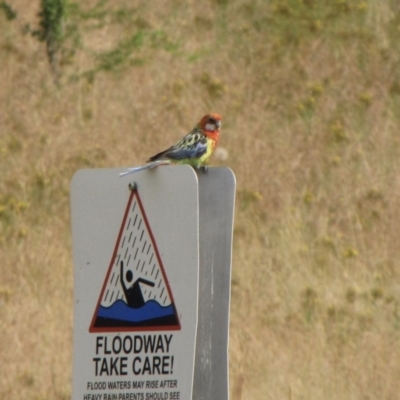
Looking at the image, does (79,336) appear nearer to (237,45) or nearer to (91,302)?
(91,302)

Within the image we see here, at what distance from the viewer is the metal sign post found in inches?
109

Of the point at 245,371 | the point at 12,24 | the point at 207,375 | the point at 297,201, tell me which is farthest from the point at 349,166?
the point at 207,375

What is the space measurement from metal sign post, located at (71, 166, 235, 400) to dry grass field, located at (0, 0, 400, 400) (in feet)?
21.5

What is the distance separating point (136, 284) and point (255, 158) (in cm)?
876

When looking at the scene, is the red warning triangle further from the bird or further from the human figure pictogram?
the bird

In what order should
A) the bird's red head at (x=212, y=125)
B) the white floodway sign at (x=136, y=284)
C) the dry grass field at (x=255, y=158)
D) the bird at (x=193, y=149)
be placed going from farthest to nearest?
1. the dry grass field at (x=255, y=158)
2. the bird's red head at (x=212, y=125)
3. the bird at (x=193, y=149)
4. the white floodway sign at (x=136, y=284)

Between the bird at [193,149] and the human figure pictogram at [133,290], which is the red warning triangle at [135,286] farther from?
the bird at [193,149]

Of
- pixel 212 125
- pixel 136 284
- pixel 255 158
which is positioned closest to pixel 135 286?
pixel 136 284

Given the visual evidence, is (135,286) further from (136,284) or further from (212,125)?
(212,125)

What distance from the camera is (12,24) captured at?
12320 millimetres

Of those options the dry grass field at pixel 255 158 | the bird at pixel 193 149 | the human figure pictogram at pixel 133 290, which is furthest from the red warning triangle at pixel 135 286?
A: the dry grass field at pixel 255 158

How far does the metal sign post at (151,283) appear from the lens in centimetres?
278

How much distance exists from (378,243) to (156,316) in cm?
854

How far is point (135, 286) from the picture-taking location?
9.32ft
